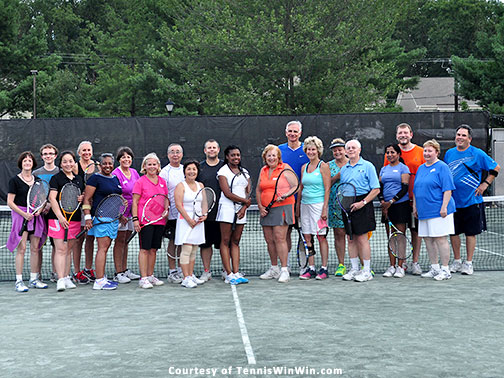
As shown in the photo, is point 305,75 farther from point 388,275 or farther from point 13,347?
point 13,347

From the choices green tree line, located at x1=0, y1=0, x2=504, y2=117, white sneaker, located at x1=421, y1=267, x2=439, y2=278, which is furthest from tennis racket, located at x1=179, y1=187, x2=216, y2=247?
green tree line, located at x1=0, y1=0, x2=504, y2=117

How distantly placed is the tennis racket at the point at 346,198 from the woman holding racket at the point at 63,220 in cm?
287

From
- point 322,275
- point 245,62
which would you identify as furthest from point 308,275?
point 245,62

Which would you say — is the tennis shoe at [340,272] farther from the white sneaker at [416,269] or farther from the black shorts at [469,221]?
the black shorts at [469,221]

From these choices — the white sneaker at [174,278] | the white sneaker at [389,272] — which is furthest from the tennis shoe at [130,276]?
the white sneaker at [389,272]

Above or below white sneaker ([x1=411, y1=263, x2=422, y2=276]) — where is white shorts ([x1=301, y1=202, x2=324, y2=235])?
above

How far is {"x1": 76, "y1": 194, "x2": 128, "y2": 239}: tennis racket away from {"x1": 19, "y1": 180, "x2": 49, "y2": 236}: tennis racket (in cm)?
53

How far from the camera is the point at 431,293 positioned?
702cm

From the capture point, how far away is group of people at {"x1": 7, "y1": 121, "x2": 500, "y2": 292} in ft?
25.0

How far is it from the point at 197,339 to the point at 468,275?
419cm

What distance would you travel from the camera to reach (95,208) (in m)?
7.60

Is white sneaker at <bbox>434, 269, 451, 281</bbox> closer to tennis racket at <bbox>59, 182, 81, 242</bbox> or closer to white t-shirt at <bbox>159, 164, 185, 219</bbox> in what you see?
white t-shirt at <bbox>159, 164, 185, 219</bbox>

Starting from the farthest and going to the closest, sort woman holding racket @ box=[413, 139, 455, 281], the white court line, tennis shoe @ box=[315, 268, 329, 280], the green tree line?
the green tree line
tennis shoe @ box=[315, 268, 329, 280]
woman holding racket @ box=[413, 139, 455, 281]
the white court line

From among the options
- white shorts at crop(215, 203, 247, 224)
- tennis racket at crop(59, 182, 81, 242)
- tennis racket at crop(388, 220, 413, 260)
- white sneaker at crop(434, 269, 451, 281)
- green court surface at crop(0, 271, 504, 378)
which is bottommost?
green court surface at crop(0, 271, 504, 378)
